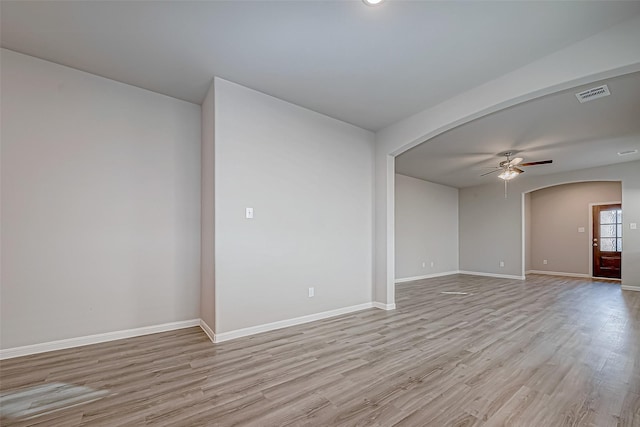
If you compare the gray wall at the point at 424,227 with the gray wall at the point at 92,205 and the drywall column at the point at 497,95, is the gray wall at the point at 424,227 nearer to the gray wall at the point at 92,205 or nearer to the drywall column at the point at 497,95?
the drywall column at the point at 497,95

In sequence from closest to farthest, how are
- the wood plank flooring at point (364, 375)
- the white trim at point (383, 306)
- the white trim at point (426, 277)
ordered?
the wood plank flooring at point (364, 375), the white trim at point (383, 306), the white trim at point (426, 277)

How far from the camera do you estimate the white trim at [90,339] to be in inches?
105

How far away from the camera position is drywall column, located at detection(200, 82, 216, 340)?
316 cm

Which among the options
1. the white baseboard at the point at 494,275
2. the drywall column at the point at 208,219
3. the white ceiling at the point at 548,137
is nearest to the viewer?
the drywall column at the point at 208,219

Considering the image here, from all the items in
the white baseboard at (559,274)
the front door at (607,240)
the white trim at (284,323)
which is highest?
the front door at (607,240)

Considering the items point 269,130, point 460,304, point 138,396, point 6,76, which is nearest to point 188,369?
point 138,396

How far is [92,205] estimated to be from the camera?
307 centimetres

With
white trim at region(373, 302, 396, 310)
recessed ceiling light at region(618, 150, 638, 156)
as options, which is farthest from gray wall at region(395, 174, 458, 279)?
recessed ceiling light at region(618, 150, 638, 156)

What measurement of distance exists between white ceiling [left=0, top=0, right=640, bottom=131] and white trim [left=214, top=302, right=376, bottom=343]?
2.81 m

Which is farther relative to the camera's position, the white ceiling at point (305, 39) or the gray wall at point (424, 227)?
the gray wall at point (424, 227)

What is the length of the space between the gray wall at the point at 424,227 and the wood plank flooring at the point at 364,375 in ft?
11.6

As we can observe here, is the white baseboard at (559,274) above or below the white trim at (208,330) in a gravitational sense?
below

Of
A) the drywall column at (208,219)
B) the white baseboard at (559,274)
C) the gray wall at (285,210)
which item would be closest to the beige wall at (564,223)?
the white baseboard at (559,274)

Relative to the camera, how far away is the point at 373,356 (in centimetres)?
272
